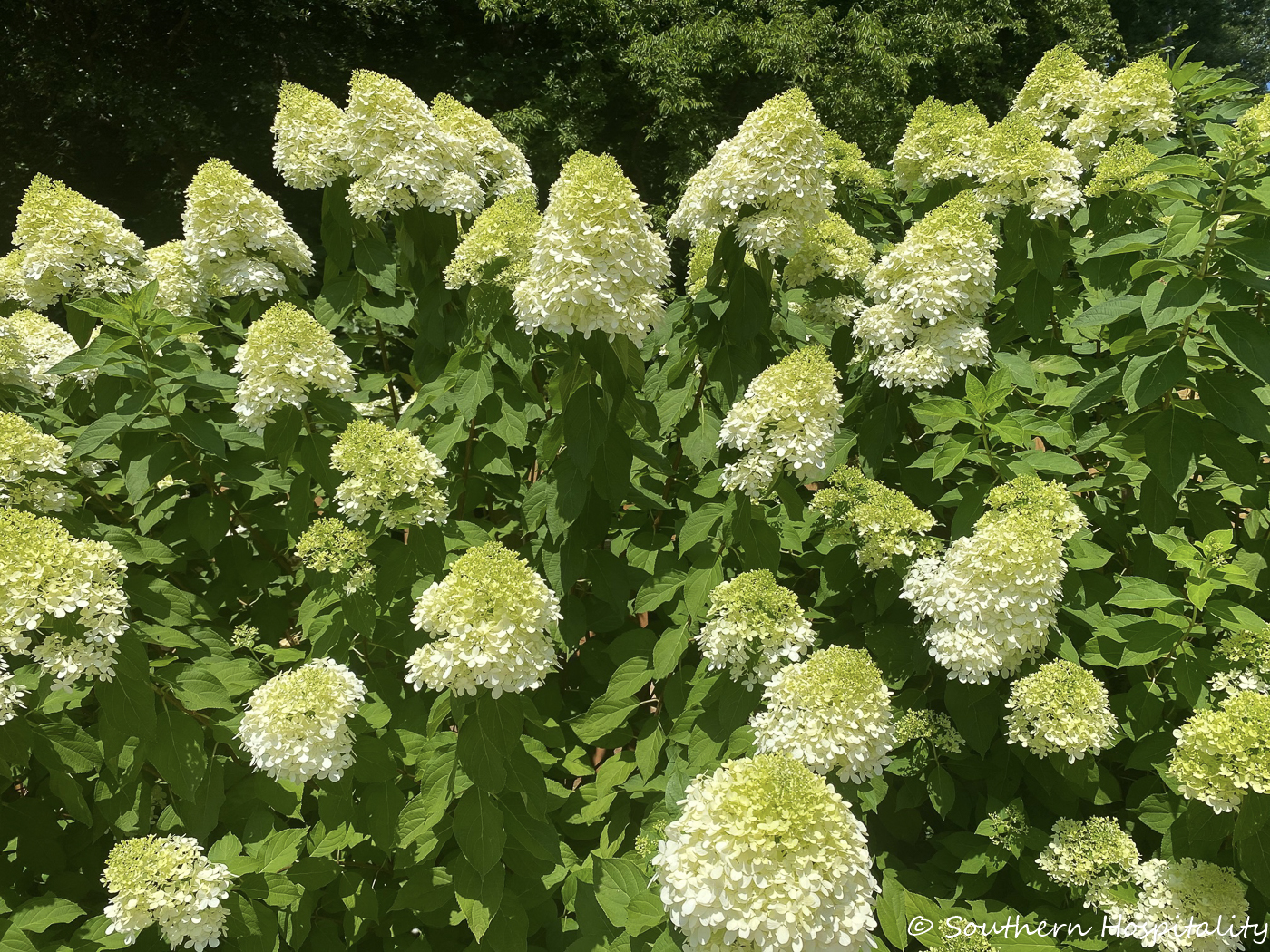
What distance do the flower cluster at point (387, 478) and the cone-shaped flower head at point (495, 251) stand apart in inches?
29.3

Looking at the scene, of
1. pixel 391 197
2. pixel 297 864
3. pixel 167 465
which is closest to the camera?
pixel 297 864

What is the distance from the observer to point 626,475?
2.55 metres

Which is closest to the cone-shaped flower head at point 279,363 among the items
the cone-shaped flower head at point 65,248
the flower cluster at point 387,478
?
the flower cluster at point 387,478

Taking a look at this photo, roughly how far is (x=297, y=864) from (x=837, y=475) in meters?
1.98

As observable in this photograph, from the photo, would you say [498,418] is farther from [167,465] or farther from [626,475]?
[167,465]

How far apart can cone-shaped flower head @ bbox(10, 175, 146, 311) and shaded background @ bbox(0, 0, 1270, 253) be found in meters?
11.3

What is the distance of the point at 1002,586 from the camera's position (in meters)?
2.13

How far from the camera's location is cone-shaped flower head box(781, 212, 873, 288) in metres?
3.17

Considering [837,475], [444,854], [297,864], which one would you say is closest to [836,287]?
[837,475]

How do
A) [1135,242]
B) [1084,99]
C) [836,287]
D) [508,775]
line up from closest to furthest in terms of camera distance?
[508,775]
[1135,242]
[836,287]
[1084,99]

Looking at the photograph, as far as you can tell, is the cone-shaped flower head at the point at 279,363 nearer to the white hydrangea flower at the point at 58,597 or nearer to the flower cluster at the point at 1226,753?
the white hydrangea flower at the point at 58,597

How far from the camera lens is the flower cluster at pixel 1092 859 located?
82.3 inches

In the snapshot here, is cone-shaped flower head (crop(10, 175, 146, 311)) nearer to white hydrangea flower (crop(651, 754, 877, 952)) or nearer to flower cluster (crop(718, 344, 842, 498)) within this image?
flower cluster (crop(718, 344, 842, 498))

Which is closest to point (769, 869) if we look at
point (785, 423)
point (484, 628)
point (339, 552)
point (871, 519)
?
point (484, 628)
